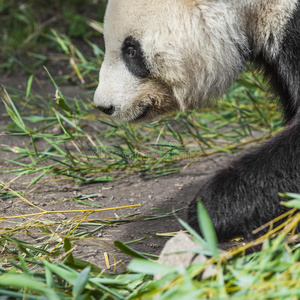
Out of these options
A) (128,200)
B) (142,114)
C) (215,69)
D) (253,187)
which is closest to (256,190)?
(253,187)

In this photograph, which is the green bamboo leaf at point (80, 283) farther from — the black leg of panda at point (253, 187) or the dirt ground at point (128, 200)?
the black leg of panda at point (253, 187)

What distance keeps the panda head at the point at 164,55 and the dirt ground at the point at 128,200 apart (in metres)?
0.52

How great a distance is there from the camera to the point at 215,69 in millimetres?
2250

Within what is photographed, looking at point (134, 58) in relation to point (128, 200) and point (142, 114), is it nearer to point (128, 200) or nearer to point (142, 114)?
point (142, 114)

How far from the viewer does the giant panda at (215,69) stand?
6.14ft

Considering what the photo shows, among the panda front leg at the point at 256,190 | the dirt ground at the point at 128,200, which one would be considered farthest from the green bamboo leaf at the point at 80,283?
the panda front leg at the point at 256,190

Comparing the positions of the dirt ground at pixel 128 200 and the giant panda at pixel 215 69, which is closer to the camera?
the giant panda at pixel 215 69

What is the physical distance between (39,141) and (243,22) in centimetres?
194

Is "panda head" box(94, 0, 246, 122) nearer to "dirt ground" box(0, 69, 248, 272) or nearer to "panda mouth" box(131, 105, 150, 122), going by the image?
"panda mouth" box(131, 105, 150, 122)

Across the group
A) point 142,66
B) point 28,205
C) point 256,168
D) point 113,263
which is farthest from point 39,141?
point 256,168

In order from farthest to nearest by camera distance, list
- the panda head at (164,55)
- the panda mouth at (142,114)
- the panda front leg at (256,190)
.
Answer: the panda mouth at (142,114) < the panda head at (164,55) < the panda front leg at (256,190)

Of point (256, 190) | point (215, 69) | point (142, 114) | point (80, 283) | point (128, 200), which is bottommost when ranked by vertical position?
point (128, 200)

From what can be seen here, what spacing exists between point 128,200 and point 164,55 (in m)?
0.88

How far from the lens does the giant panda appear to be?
187 cm
